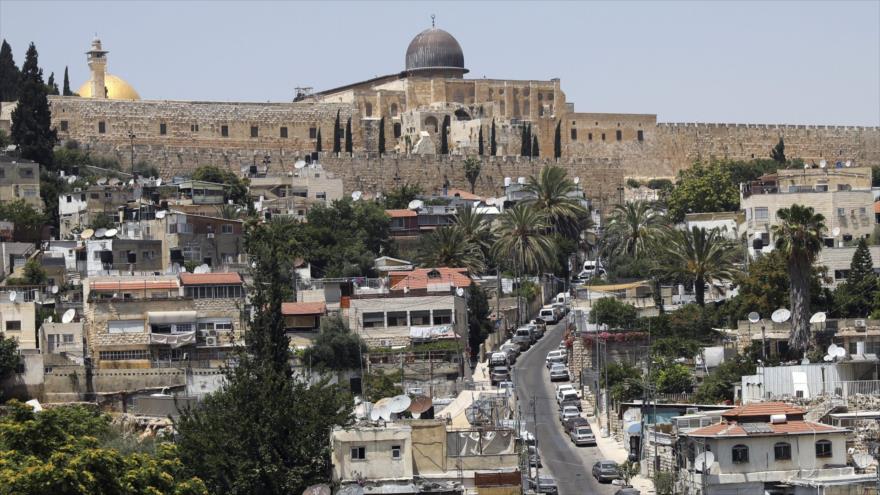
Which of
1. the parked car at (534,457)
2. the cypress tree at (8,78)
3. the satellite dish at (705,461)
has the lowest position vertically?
the parked car at (534,457)

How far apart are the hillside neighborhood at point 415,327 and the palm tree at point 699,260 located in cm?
10

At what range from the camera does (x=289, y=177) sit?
77688 mm

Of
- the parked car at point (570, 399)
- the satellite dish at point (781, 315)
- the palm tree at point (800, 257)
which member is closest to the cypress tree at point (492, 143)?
the satellite dish at point (781, 315)

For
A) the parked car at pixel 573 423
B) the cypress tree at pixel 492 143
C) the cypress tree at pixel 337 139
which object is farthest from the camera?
the cypress tree at pixel 492 143

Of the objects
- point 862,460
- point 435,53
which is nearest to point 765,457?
point 862,460

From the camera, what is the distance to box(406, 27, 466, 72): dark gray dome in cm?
9712

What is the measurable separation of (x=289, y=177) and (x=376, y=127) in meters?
14.5

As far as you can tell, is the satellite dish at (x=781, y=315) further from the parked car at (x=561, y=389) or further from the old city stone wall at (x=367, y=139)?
the old city stone wall at (x=367, y=139)

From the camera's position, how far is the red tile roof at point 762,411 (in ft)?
132

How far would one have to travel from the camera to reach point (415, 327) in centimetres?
5575

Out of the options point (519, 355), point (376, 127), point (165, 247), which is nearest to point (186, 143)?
point (376, 127)

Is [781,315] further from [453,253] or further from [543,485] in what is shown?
[453,253]

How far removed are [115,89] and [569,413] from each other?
4811cm

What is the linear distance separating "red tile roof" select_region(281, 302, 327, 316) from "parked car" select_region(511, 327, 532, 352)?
5264mm
